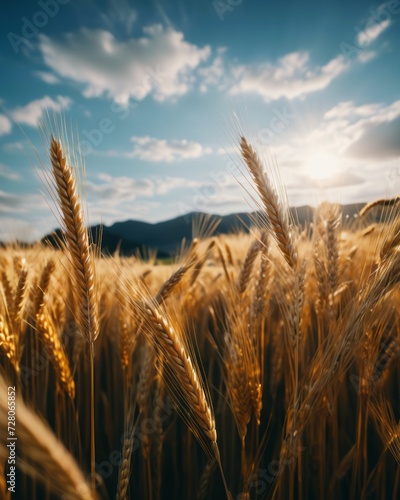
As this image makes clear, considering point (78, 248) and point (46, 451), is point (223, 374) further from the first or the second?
point (46, 451)

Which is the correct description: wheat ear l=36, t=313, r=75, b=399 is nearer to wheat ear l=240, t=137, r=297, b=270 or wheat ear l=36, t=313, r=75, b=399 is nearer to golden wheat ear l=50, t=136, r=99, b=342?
golden wheat ear l=50, t=136, r=99, b=342

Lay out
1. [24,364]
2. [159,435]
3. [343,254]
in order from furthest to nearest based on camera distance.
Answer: [24,364] < [343,254] < [159,435]

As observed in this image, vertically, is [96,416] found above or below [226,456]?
above

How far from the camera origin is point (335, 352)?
3.73 feet

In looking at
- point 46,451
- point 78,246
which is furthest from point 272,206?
point 46,451

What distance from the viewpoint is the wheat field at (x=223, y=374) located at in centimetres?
108

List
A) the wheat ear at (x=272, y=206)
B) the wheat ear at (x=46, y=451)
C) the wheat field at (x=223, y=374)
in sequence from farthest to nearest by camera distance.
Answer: the wheat ear at (x=272, y=206) → the wheat field at (x=223, y=374) → the wheat ear at (x=46, y=451)

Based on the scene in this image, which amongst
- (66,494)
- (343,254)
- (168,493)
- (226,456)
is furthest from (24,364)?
(343,254)

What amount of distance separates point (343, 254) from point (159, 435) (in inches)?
62.5

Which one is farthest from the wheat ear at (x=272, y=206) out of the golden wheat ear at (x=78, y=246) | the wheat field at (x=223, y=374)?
the golden wheat ear at (x=78, y=246)

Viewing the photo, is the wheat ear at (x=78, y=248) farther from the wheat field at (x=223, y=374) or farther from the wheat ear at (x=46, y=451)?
the wheat ear at (x=46, y=451)

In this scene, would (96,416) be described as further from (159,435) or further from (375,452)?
(375,452)

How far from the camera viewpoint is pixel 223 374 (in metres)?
1.49

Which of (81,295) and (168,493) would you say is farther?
Answer: (168,493)
